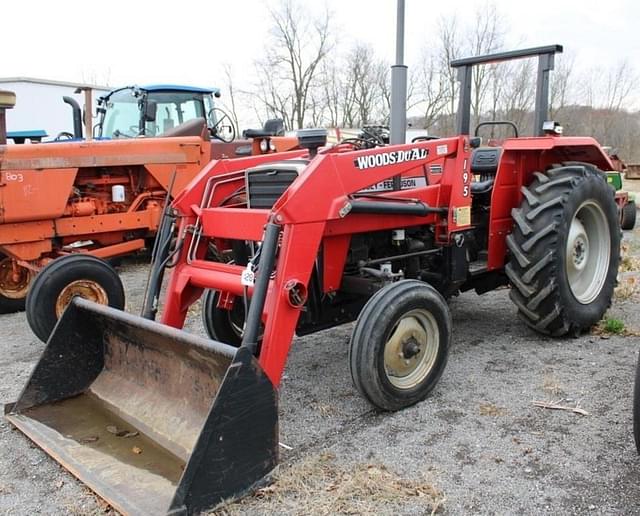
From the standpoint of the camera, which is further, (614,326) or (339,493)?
(614,326)

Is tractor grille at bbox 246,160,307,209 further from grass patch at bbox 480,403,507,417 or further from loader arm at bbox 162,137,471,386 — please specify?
grass patch at bbox 480,403,507,417

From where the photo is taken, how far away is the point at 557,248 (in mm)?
4398

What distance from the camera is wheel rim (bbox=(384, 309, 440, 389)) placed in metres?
3.49

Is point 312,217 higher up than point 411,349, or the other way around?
point 312,217

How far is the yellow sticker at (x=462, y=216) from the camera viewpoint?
4.26m

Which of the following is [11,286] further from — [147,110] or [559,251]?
[559,251]

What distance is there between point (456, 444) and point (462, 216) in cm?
167

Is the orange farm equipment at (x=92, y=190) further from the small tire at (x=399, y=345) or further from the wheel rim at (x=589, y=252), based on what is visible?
the wheel rim at (x=589, y=252)

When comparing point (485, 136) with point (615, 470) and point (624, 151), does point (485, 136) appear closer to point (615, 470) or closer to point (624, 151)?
point (615, 470)

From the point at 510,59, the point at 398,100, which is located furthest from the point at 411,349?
the point at 398,100

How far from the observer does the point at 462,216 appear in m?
4.31

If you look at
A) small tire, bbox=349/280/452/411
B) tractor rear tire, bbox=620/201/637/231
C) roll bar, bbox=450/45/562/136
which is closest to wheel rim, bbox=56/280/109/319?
small tire, bbox=349/280/452/411

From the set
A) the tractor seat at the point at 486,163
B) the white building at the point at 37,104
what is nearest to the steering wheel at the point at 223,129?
the tractor seat at the point at 486,163

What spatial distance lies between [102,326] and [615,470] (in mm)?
2795
